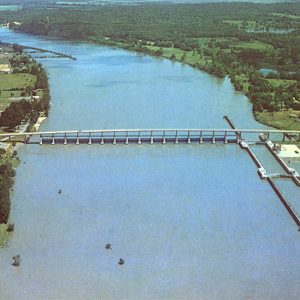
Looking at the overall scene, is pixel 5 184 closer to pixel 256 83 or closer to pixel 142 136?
pixel 142 136

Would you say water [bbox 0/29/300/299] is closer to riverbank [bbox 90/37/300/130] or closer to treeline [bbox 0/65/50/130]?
treeline [bbox 0/65/50/130]

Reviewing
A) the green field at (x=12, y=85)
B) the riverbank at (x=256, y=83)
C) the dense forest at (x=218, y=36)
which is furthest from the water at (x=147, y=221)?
the dense forest at (x=218, y=36)

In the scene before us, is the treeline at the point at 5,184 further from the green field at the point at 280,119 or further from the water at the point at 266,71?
the water at the point at 266,71

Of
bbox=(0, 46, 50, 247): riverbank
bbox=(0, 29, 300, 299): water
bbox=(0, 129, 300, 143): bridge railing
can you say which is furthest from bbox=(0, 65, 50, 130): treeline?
bbox=(0, 129, 300, 143): bridge railing

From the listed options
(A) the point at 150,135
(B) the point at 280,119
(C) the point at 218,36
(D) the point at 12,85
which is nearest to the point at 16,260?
(A) the point at 150,135

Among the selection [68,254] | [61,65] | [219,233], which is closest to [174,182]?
[219,233]
